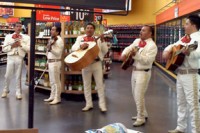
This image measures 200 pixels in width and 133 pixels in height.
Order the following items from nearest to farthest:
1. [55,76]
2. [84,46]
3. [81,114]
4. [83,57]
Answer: [83,57], [84,46], [81,114], [55,76]

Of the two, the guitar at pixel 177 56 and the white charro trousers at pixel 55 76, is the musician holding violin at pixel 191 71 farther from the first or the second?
the white charro trousers at pixel 55 76

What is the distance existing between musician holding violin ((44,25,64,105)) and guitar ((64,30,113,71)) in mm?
957

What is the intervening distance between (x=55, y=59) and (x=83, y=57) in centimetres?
147

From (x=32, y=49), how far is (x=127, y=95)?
18.3 feet

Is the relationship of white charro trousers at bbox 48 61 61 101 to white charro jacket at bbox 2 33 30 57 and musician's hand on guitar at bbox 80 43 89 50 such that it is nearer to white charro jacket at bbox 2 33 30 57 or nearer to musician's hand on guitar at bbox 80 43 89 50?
white charro jacket at bbox 2 33 30 57

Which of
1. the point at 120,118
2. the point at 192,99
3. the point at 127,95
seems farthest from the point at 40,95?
the point at 192,99

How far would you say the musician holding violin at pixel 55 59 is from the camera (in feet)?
19.1

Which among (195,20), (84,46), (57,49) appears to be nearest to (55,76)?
(57,49)

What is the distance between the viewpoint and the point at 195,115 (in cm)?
363

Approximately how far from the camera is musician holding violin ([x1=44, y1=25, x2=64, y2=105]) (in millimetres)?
5836

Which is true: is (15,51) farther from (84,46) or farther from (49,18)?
(49,18)

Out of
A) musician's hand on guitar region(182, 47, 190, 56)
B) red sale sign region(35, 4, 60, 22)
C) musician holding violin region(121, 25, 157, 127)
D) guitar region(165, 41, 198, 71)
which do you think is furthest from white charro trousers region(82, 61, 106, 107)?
red sale sign region(35, 4, 60, 22)

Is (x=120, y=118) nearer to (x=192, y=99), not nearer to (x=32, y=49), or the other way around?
(x=192, y=99)

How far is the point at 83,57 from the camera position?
15.3 ft
